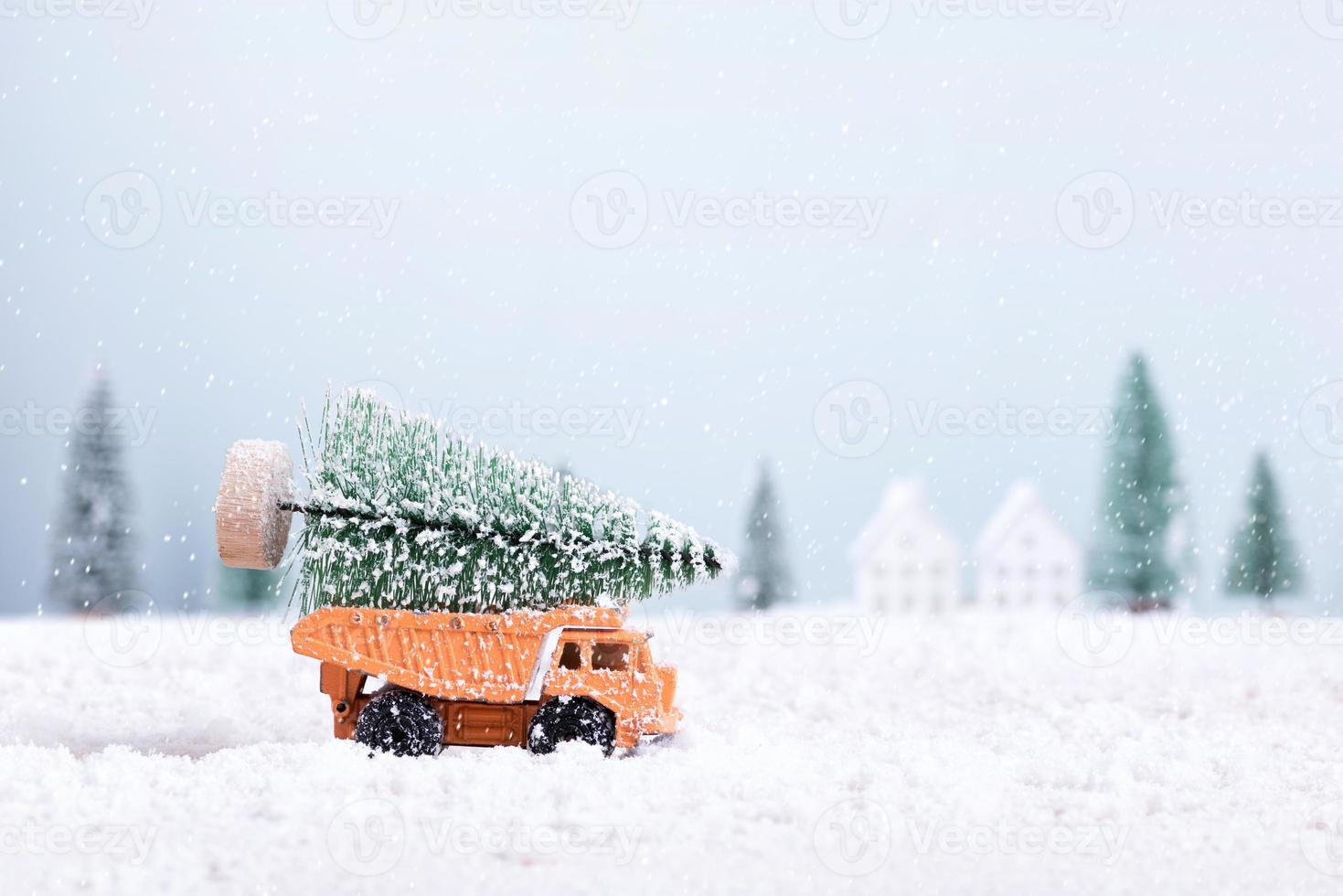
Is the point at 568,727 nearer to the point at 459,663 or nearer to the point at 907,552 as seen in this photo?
the point at 459,663

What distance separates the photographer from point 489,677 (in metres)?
6.28

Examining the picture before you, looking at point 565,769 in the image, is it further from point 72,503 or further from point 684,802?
point 72,503

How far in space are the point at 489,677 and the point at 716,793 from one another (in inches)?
61.7

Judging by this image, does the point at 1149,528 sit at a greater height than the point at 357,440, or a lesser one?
lesser

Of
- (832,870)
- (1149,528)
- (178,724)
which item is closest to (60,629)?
(178,724)

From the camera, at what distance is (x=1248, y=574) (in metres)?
22.0

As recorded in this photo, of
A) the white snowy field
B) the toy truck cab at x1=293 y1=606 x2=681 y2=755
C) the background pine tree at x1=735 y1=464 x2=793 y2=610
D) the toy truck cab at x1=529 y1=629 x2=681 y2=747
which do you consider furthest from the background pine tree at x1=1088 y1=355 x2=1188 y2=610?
the toy truck cab at x1=293 y1=606 x2=681 y2=755

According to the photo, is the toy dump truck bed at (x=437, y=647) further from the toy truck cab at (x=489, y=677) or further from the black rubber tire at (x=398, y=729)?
the black rubber tire at (x=398, y=729)

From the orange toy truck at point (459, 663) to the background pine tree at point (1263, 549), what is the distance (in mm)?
18465

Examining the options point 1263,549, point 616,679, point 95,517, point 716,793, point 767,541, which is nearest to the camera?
point 716,793

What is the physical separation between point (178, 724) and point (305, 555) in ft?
8.36

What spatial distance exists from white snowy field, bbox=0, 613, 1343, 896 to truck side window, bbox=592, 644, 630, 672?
1.77 feet

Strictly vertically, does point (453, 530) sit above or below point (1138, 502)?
above

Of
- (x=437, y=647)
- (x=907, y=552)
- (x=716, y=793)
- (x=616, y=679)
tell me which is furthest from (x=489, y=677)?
(x=907, y=552)
